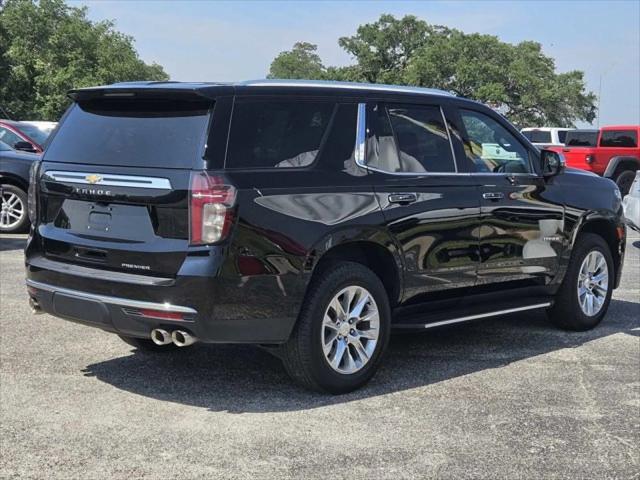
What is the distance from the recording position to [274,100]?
4.66 meters

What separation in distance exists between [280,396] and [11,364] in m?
1.94

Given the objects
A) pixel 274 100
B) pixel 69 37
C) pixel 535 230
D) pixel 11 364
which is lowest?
pixel 11 364

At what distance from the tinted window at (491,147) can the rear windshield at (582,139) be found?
668 inches

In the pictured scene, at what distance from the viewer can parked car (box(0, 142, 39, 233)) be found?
1163 cm

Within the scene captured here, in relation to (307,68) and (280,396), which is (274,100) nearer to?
(280,396)

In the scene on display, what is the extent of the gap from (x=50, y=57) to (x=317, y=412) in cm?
5119

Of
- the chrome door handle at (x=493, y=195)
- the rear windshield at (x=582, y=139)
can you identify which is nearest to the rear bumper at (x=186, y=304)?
the chrome door handle at (x=493, y=195)

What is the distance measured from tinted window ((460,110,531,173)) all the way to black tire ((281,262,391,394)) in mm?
1456

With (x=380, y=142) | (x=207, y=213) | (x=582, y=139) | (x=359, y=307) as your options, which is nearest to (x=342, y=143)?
(x=380, y=142)

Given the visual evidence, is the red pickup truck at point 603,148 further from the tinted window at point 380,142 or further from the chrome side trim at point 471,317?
the tinted window at point 380,142

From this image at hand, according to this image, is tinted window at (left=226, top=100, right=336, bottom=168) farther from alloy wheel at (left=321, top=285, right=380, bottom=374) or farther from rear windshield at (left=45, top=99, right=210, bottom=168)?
alloy wheel at (left=321, top=285, right=380, bottom=374)

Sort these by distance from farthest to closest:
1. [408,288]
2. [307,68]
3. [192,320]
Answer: [307,68] < [408,288] < [192,320]

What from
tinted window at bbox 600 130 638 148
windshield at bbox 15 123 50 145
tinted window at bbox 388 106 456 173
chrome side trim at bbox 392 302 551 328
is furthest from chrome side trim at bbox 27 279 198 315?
tinted window at bbox 600 130 638 148

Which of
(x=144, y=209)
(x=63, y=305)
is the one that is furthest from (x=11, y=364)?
(x=144, y=209)
